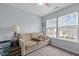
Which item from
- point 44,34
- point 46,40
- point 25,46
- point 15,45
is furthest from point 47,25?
point 15,45

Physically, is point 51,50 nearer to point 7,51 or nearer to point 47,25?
point 47,25

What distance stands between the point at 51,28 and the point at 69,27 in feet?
1.25

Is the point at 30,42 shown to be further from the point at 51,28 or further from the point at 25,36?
the point at 51,28

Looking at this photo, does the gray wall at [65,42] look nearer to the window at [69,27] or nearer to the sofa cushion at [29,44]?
the window at [69,27]

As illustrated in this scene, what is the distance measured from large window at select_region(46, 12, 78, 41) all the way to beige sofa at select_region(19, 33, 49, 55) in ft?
0.70

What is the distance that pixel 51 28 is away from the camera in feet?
5.19

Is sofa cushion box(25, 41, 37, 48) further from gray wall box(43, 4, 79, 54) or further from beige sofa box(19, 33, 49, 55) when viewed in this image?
gray wall box(43, 4, 79, 54)

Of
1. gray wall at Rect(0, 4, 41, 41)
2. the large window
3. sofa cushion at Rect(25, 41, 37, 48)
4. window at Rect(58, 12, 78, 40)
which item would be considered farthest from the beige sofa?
window at Rect(58, 12, 78, 40)

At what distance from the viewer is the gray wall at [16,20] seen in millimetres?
1287

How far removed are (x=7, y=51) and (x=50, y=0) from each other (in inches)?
46.7

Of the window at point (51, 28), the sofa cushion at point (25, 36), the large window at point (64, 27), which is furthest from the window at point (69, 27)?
the sofa cushion at point (25, 36)

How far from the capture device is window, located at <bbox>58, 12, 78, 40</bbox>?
1.44 meters

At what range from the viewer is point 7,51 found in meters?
1.32

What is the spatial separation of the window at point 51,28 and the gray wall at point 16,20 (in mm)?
204
